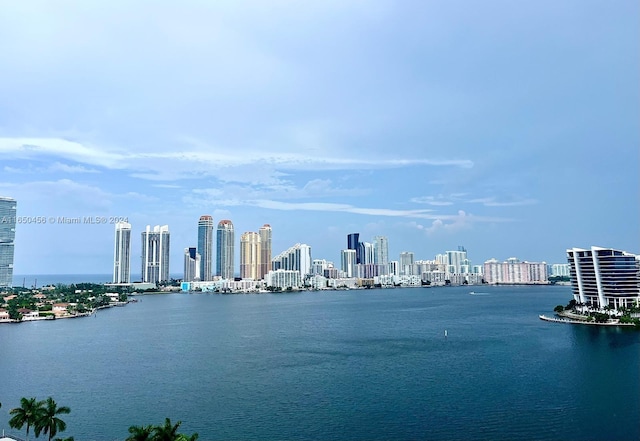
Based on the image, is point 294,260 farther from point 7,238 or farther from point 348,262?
point 7,238

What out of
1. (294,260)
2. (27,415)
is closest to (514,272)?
(294,260)

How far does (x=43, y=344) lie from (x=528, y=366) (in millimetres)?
17329

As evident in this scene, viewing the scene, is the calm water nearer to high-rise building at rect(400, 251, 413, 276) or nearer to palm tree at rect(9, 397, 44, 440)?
palm tree at rect(9, 397, 44, 440)

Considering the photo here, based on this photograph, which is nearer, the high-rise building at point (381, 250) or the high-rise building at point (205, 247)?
the high-rise building at point (205, 247)

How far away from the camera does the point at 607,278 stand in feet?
80.8

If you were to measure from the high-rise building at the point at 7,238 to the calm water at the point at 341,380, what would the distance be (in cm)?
2496

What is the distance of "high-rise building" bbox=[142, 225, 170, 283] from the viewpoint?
62125 mm

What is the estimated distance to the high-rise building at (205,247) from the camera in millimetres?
68250

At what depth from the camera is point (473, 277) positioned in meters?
73.9

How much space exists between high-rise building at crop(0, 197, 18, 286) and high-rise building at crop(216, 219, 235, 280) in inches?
1152

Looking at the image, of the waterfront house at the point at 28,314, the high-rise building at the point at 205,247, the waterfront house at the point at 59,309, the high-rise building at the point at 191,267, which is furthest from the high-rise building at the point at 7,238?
the high-rise building at the point at 205,247

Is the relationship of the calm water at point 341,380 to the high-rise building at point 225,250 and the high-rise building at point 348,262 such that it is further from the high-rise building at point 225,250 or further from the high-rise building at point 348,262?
the high-rise building at point 348,262

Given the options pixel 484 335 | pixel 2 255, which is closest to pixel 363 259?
pixel 2 255

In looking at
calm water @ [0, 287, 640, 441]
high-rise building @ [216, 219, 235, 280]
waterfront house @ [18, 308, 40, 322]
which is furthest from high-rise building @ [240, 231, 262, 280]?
calm water @ [0, 287, 640, 441]
